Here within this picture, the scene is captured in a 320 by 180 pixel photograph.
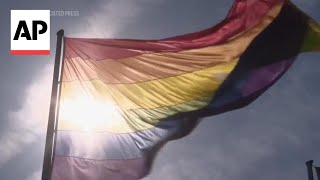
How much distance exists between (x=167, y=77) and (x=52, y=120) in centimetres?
312

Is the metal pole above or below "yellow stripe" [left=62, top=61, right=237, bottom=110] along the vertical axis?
below

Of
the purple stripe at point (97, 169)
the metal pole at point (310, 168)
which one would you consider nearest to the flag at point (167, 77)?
the purple stripe at point (97, 169)

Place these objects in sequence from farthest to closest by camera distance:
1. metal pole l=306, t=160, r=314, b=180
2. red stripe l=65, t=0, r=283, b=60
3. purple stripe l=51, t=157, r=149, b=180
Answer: metal pole l=306, t=160, r=314, b=180 < red stripe l=65, t=0, r=283, b=60 < purple stripe l=51, t=157, r=149, b=180

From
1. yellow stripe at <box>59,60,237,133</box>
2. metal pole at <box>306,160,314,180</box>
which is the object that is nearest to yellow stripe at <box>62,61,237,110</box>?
yellow stripe at <box>59,60,237,133</box>

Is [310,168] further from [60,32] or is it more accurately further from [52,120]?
[52,120]

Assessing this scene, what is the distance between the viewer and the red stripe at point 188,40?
1305cm

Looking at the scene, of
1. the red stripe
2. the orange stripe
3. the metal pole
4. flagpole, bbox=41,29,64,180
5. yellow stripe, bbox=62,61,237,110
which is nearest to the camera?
flagpole, bbox=41,29,64,180

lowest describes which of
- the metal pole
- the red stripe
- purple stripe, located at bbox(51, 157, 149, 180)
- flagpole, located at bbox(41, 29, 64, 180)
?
the metal pole

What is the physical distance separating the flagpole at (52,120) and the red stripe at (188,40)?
58 centimetres

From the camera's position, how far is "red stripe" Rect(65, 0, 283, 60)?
42.8 feet

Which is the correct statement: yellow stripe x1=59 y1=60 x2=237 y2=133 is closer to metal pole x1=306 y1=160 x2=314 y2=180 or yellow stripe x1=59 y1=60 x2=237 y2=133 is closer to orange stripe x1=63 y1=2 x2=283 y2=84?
orange stripe x1=63 y1=2 x2=283 y2=84

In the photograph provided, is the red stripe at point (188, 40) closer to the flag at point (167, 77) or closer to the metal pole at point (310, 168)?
the flag at point (167, 77)

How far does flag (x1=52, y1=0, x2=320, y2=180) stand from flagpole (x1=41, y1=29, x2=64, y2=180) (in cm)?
40

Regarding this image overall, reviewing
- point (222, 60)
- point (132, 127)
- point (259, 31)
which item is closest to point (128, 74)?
point (132, 127)
